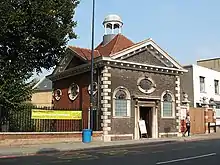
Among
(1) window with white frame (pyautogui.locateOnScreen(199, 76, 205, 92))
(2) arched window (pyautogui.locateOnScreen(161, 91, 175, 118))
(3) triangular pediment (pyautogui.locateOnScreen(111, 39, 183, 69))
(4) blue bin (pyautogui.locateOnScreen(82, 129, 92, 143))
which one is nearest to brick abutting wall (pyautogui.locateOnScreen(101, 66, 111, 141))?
(3) triangular pediment (pyautogui.locateOnScreen(111, 39, 183, 69))

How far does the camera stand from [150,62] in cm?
2986

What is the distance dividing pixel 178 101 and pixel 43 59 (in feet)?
41.1

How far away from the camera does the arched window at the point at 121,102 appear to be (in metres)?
27.4

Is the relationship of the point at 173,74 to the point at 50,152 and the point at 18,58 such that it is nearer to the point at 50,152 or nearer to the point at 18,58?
the point at 18,58

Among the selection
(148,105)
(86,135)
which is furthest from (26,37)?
(148,105)

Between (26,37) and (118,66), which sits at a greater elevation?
(26,37)

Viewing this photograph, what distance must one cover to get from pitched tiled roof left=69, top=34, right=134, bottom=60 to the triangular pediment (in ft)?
4.45

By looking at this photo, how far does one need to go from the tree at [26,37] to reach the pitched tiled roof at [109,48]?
19.1 feet

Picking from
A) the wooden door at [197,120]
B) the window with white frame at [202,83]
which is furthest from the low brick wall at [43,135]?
the window with white frame at [202,83]

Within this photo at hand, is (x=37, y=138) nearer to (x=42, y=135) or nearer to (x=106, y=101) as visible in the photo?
(x=42, y=135)

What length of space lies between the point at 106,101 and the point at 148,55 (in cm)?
566

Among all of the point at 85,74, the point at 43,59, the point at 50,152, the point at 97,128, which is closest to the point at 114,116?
the point at 97,128

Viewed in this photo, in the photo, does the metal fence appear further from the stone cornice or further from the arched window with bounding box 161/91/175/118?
the arched window with bounding box 161/91/175/118

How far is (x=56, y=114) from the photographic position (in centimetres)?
2480
